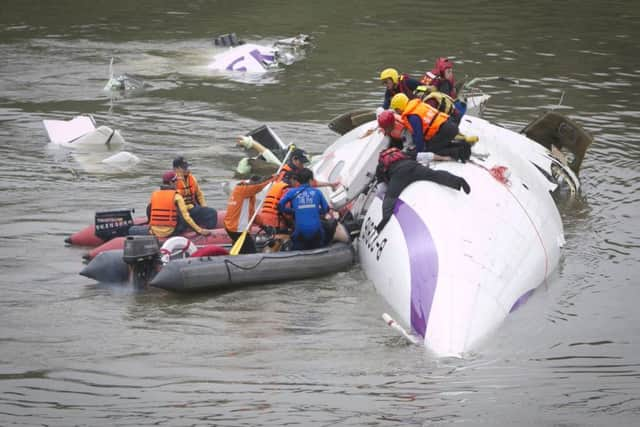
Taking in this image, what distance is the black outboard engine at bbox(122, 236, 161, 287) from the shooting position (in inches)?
437

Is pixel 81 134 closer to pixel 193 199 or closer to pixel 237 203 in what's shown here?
pixel 193 199

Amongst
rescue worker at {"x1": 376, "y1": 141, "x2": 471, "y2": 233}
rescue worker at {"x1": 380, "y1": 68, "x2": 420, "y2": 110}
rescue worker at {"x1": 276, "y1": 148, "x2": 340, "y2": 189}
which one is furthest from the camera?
rescue worker at {"x1": 380, "y1": 68, "x2": 420, "y2": 110}

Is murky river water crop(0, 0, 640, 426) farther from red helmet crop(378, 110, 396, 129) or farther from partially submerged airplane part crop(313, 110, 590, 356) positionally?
red helmet crop(378, 110, 396, 129)

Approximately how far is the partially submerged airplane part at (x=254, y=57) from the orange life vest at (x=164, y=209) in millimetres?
12645

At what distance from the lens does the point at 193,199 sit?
42.2 ft

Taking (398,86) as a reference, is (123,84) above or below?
below

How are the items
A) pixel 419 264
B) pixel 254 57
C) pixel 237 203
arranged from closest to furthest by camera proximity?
pixel 419 264, pixel 237 203, pixel 254 57

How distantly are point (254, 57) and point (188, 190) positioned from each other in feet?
41.5

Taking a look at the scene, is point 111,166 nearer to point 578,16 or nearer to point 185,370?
point 185,370

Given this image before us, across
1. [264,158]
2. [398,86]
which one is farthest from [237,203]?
[398,86]

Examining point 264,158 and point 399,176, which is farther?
point 264,158

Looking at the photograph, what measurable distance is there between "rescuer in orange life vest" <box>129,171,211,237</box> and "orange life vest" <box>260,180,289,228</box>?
0.78m

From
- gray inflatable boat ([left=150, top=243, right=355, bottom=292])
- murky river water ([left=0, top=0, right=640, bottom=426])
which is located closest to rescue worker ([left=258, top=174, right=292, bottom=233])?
gray inflatable boat ([left=150, top=243, right=355, bottom=292])

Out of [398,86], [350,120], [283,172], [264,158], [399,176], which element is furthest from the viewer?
[350,120]
